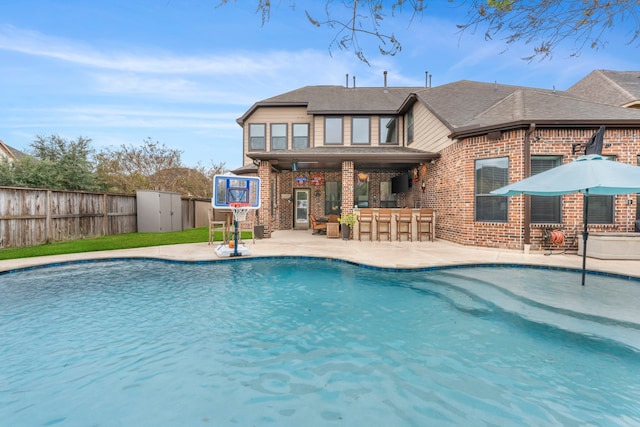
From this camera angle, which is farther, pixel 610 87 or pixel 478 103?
pixel 610 87

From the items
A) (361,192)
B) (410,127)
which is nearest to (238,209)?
(361,192)

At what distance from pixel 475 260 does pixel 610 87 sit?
43.2ft

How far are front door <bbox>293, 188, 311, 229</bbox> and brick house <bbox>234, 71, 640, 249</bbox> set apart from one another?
0.05 meters

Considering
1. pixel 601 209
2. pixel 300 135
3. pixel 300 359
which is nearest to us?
pixel 300 359

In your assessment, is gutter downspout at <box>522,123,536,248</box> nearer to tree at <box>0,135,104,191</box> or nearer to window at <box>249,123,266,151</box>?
window at <box>249,123,266,151</box>

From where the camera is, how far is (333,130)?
47.5 ft

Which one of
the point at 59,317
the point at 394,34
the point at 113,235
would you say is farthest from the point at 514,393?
the point at 113,235

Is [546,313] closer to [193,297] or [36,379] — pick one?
[193,297]

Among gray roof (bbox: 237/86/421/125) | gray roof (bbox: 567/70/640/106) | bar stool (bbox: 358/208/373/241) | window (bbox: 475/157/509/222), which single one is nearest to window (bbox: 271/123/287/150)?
gray roof (bbox: 237/86/421/125)

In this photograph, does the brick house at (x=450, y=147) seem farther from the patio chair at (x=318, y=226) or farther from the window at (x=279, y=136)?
the patio chair at (x=318, y=226)

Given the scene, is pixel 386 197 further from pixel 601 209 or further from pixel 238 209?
pixel 238 209

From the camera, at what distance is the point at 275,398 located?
8.18 feet

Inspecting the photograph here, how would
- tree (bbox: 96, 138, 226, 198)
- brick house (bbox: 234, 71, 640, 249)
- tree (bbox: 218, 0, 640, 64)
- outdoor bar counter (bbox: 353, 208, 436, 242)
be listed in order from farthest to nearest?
tree (bbox: 96, 138, 226, 198) < outdoor bar counter (bbox: 353, 208, 436, 242) < brick house (bbox: 234, 71, 640, 249) < tree (bbox: 218, 0, 640, 64)

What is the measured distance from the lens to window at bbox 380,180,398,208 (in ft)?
49.0
